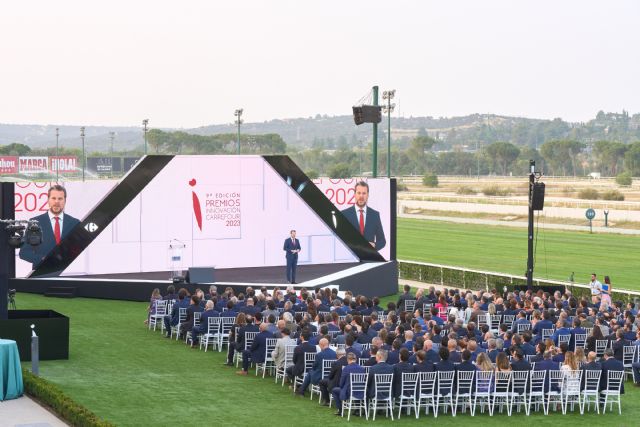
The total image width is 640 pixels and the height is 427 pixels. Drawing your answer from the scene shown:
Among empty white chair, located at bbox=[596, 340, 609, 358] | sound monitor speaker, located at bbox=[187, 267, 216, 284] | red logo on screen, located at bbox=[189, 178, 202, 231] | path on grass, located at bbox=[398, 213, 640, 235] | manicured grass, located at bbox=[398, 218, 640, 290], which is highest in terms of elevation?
red logo on screen, located at bbox=[189, 178, 202, 231]

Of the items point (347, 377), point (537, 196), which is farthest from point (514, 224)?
point (347, 377)

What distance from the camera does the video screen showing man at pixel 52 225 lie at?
1264 inches

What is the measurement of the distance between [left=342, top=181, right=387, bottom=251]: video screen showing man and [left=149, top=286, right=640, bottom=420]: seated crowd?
1091 centimetres

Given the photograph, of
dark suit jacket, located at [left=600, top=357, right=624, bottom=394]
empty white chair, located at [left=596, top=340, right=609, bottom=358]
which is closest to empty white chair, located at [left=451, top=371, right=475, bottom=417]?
dark suit jacket, located at [left=600, top=357, right=624, bottom=394]

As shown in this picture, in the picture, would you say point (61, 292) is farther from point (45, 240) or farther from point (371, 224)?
point (371, 224)

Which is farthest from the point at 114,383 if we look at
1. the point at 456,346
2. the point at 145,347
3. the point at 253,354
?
the point at 456,346

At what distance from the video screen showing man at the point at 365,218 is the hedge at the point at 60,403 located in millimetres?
19288

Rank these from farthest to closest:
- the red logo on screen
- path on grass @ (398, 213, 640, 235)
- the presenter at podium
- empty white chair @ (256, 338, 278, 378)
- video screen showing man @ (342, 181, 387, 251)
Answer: path on grass @ (398, 213, 640, 235), video screen showing man @ (342, 181, 387, 251), the red logo on screen, the presenter at podium, empty white chair @ (256, 338, 278, 378)

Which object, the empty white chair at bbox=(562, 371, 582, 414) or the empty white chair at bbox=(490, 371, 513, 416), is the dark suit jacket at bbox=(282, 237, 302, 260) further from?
the empty white chair at bbox=(562, 371, 582, 414)

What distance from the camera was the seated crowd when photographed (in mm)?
16562

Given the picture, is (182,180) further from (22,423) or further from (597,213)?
(597,213)

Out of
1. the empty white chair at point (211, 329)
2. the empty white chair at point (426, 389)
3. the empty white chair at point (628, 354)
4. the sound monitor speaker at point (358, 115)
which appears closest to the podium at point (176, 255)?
the sound monitor speaker at point (358, 115)

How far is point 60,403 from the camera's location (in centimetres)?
1533

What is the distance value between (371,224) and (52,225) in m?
10.6
